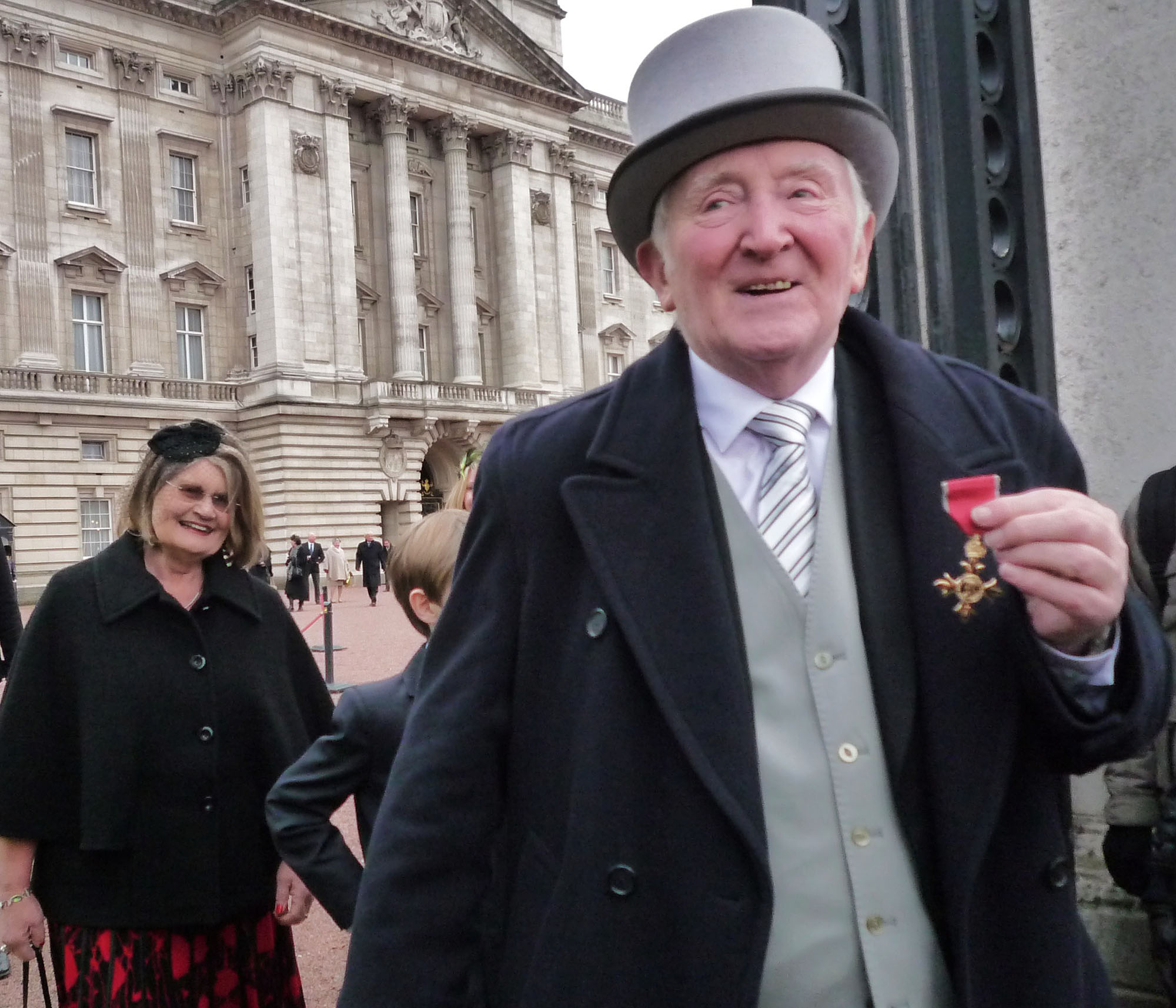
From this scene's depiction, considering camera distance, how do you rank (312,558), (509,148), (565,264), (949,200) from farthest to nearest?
1. (565,264)
2. (509,148)
3. (312,558)
4. (949,200)

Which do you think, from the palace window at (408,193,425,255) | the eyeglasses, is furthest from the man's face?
the palace window at (408,193,425,255)

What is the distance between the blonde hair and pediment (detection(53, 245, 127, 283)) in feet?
93.4

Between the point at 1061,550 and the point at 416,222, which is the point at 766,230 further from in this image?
the point at 416,222

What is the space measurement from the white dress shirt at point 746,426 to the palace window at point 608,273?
42.7 meters

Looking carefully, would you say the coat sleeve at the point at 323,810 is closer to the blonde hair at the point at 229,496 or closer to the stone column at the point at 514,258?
the blonde hair at the point at 229,496

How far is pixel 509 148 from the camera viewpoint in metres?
38.8

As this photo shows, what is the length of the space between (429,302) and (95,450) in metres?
12.4

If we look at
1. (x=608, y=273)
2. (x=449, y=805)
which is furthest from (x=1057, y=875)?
(x=608, y=273)

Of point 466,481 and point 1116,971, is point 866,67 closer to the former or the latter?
point 466,481

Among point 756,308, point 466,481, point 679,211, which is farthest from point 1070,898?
point 466,481

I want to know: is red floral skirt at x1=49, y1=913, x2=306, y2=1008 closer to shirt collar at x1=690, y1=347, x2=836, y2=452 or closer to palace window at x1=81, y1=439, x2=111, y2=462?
shirt collar at x1=690, y1=347, x2=836, y2=452

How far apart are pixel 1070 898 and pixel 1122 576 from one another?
1.54ft

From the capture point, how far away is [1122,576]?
4.26ft

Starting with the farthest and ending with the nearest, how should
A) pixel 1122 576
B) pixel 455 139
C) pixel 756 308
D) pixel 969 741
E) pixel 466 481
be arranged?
pixel 455 139 → pixel 466 481 → pixel 756 308 → pixel 969 741 → pixel 1122 576
